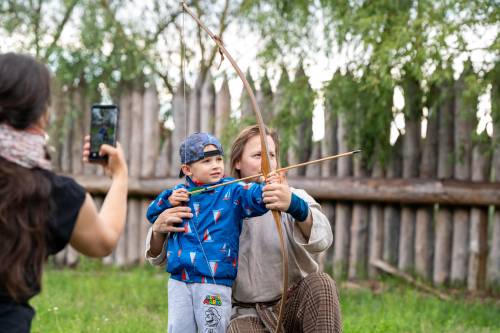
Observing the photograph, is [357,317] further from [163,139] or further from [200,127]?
[163,139]

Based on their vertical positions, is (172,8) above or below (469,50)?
above

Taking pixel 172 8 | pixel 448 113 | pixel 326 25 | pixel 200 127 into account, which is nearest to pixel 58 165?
pixel 200 127

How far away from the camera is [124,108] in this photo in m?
9.61

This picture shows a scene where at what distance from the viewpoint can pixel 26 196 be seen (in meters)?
2.68

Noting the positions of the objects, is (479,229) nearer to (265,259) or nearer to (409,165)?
(409,165)

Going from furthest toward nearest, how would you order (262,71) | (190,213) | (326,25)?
(262,71) → (326,25) → (190,213)

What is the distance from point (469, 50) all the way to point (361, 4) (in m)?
1.25

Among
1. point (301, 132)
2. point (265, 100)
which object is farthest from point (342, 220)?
point (265, 100)

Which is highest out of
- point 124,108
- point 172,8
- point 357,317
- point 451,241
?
point 172,8

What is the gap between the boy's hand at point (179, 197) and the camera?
4086 mm

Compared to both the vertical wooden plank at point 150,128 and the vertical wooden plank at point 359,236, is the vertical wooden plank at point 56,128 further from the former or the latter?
the vertical wooden plank at point 359,236

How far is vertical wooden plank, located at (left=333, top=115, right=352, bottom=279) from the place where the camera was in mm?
8141

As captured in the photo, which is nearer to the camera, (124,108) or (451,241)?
(451,241)

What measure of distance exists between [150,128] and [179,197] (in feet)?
17.8
